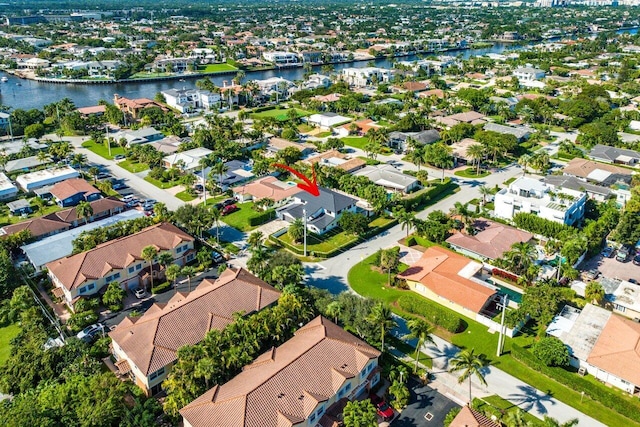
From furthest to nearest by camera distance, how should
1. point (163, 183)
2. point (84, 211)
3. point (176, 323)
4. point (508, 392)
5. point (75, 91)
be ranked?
point (75, 91)
point (163, 183)
point (84, 211)
point (176, 323)
point (508, 392)

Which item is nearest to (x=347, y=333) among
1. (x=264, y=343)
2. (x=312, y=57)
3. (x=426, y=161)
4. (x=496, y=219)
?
(x=264, y=343)

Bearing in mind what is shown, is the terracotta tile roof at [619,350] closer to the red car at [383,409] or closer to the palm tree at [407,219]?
the red car at [383,409]

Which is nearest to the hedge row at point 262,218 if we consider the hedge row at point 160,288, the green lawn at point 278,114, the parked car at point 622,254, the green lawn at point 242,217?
the green lawn at point 242,217

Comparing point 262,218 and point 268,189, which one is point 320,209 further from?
point 268,189

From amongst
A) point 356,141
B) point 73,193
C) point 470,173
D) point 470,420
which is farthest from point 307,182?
point 470,420

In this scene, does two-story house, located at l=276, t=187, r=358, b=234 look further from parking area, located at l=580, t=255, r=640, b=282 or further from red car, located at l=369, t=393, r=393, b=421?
parking area, located at l=580, t=255, r=640, b=282

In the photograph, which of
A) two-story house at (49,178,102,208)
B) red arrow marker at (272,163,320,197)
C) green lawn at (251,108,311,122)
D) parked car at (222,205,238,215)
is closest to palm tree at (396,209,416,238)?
red arrow marker at (272,163,320,197)
